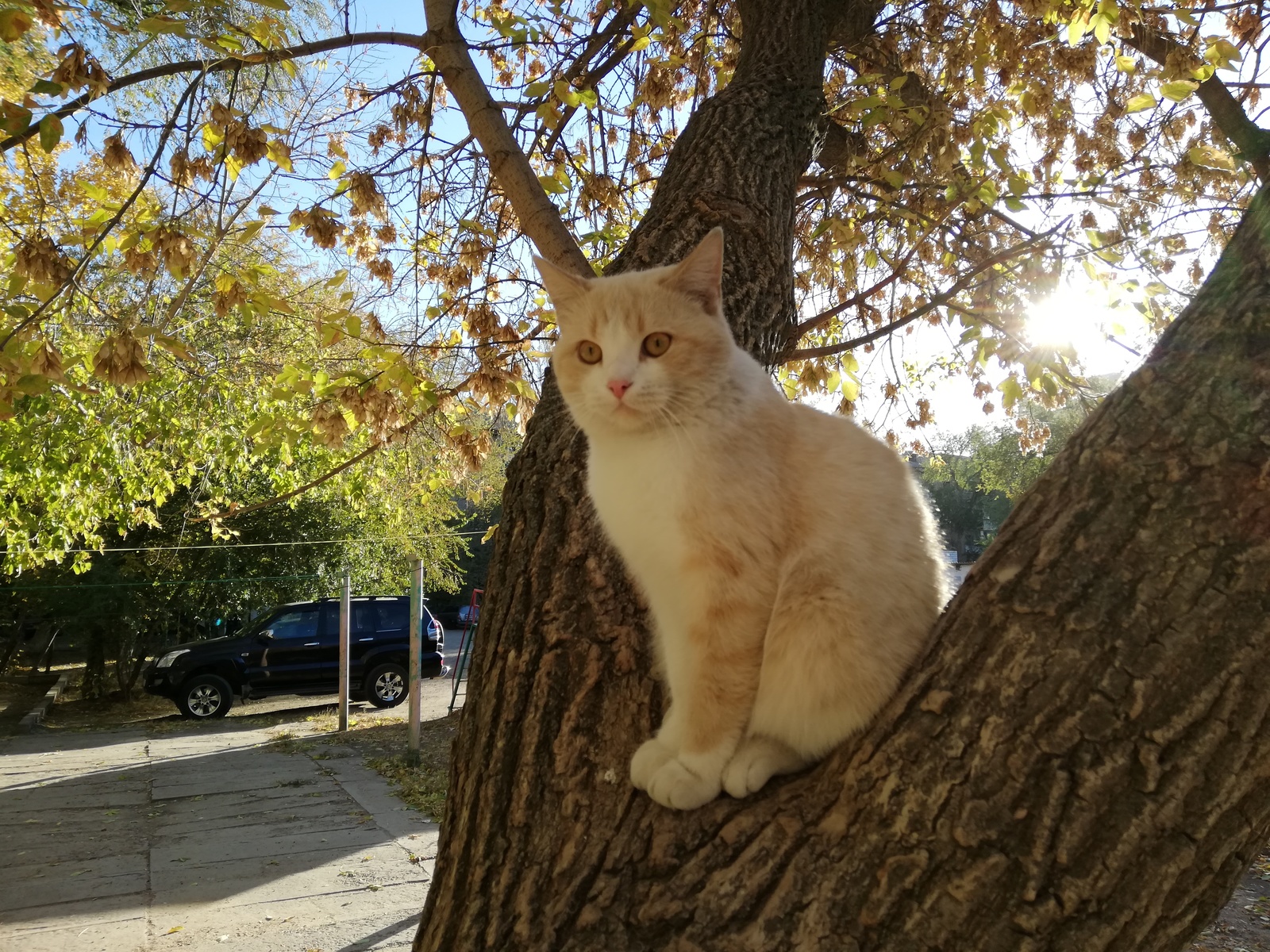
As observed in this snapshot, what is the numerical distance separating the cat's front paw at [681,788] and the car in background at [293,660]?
462 inches

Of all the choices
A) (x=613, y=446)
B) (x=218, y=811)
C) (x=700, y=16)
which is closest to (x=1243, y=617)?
(x=613, y=446)

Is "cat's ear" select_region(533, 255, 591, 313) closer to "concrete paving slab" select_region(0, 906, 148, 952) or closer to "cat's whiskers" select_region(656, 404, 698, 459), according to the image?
"cat's whiskers" select_region(656, 404, 698, 459)

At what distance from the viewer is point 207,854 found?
5703mm

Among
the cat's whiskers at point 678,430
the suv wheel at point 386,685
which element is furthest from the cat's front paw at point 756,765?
the suv wheel at point 386,685

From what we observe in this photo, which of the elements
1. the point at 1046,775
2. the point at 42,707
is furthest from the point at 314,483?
the point at 42,707

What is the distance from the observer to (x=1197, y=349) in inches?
46.6

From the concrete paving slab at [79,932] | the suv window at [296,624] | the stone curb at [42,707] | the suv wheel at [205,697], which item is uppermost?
the suv window at [296,624]

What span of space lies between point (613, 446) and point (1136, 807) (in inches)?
50.3

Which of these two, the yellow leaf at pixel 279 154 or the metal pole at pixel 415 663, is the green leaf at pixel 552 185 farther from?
the metal pole at pixel 415 663

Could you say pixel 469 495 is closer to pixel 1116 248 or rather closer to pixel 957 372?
pixel 957 372

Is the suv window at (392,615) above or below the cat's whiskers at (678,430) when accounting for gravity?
below

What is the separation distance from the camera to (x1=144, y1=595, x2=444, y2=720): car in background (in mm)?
12492

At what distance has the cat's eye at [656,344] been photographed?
2.05m

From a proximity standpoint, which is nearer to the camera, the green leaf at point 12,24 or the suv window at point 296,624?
the green leaf at point 12,24
